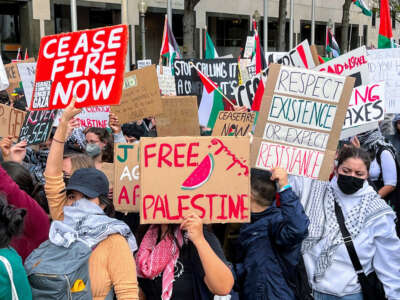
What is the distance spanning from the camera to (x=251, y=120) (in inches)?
223

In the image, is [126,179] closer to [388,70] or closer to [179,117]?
[179,117]

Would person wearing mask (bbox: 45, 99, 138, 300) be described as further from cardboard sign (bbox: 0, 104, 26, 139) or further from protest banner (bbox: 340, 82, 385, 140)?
cardboard sign (bbox: 0, 104, 26, 139)

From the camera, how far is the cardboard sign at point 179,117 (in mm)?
5242

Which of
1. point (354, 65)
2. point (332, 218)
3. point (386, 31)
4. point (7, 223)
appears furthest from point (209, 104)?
point (7, 223)

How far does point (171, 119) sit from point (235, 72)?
74.6 inches

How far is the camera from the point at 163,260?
101 inches

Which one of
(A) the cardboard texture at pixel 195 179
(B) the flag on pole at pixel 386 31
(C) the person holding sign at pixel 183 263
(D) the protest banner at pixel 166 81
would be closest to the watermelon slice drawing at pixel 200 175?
(A) the cardboard texture at pixel 195 179

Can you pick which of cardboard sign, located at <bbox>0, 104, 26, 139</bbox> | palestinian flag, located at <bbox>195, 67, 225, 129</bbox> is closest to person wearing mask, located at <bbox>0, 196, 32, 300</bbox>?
cardboard sign, located at <bbox>0, 104, 26, 139</bbox>

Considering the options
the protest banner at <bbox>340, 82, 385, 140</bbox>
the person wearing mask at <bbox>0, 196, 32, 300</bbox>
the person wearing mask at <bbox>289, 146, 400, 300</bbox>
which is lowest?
the person wearing mask at <bbox>289, 146, 400, 300</bbox>

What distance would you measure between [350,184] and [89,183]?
1.62 m

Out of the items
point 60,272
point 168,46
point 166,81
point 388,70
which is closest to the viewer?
point 60,272

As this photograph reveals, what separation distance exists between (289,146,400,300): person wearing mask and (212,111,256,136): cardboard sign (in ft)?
7.91

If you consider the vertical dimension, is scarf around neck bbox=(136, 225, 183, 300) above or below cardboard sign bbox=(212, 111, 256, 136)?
below

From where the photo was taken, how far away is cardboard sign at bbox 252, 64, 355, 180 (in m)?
3.31
